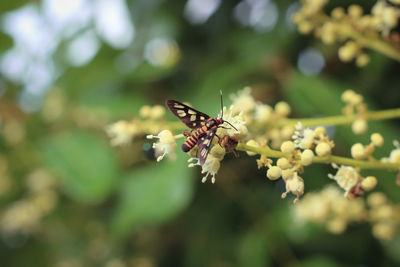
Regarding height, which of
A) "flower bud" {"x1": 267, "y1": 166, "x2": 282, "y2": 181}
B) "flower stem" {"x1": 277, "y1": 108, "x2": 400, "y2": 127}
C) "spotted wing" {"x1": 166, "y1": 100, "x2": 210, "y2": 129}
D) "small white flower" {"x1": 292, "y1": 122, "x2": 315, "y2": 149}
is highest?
"flower stem" {"x1": 277, "y1": 108, "x2": 400, "y2": 127}

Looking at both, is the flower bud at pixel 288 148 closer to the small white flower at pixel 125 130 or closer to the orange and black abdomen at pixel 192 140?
the orange and black abdomen at pixel 192 140

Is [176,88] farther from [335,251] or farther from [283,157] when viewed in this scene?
[283,157]

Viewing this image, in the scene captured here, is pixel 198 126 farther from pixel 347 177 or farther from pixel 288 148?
pixel 347 177

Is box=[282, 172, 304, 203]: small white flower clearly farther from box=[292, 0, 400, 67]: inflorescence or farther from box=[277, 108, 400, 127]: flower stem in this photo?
box=[292, 0, 400, 67]: inflorescence

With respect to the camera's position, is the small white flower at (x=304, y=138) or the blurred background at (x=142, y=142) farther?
the blurred background at (x=142, y=142)

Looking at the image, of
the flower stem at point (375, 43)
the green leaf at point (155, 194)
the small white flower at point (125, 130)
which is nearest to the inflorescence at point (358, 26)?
the flower stem at point (375, 43)

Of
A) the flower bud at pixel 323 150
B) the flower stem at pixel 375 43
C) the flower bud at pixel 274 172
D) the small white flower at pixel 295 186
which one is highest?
the flower stem at pixel 375 43

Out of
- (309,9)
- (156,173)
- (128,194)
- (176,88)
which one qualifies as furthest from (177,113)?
(176,88)

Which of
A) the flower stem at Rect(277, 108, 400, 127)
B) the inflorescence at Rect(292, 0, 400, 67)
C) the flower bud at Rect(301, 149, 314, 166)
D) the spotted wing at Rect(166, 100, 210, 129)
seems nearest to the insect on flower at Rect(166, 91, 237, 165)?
the spotted wing at Rect(166, 100, 210, 129)
